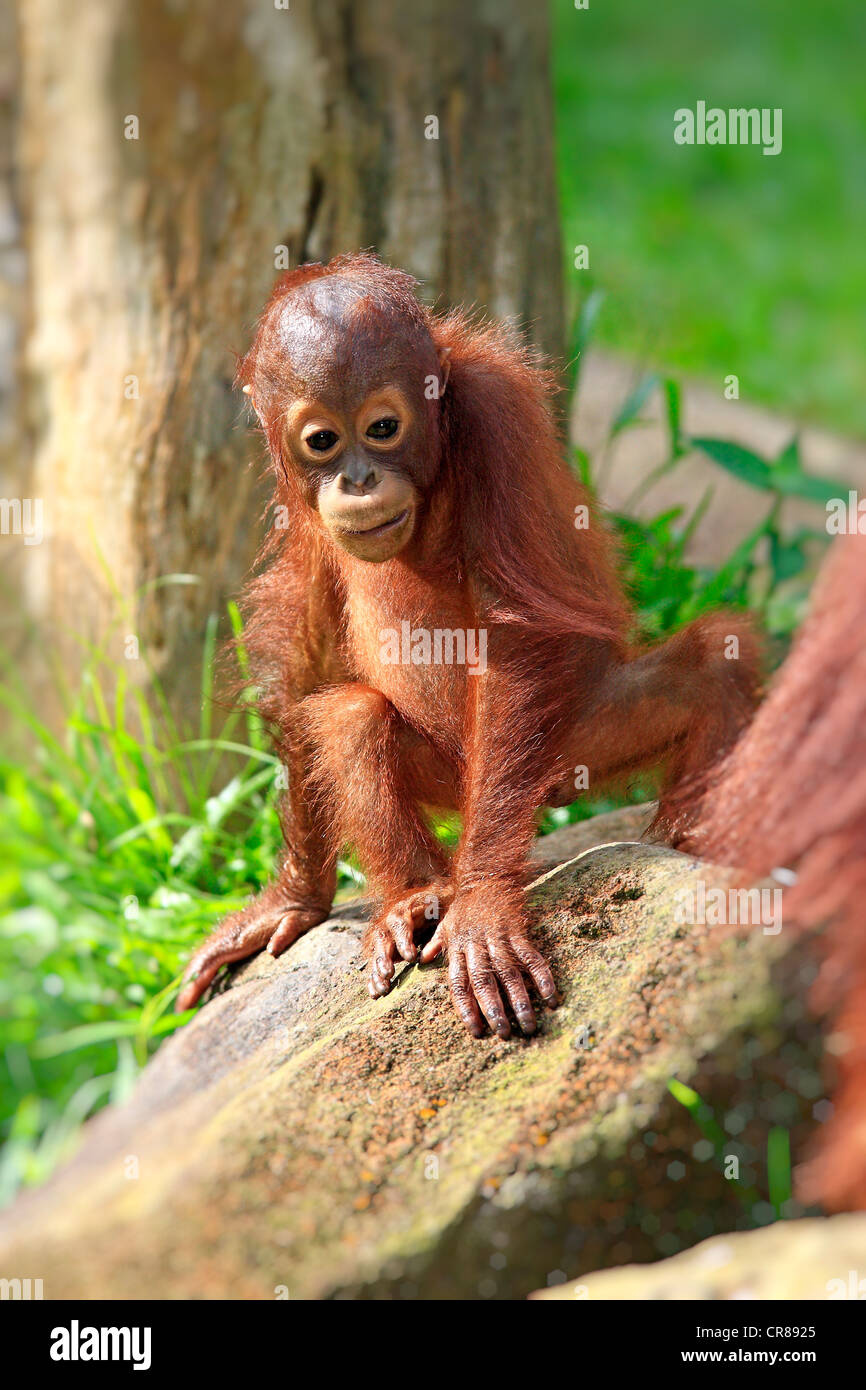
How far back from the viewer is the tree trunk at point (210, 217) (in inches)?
175

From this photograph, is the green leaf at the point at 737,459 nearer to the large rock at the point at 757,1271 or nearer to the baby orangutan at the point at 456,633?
the baby orangutan at the point at 456,633

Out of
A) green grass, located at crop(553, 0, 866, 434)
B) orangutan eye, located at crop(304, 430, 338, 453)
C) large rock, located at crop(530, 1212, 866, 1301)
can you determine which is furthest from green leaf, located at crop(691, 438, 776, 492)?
large rock, located at crop(530, 1212, 866, 1301)

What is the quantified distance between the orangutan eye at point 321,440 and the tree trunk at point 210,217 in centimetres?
132

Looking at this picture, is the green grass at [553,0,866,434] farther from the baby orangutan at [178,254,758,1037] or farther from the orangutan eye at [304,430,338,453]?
the orangutan eye at [304,430,338,453]

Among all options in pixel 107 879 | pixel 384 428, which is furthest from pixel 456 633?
pixel 107 879

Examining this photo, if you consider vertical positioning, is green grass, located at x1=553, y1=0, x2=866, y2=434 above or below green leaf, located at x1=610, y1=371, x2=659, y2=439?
above

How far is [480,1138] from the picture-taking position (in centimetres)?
280

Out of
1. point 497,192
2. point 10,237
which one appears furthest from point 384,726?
point 10,237

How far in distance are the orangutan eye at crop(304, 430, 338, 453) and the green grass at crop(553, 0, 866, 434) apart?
429 cm

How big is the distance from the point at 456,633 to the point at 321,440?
2.13ft

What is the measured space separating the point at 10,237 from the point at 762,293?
5119mm

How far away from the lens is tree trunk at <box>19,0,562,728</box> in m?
4.44

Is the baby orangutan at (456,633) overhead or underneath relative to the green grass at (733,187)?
underneath

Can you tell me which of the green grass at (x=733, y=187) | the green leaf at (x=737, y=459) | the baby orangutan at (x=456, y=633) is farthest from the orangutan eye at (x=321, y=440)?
the green grass at (x=733, y=187)
